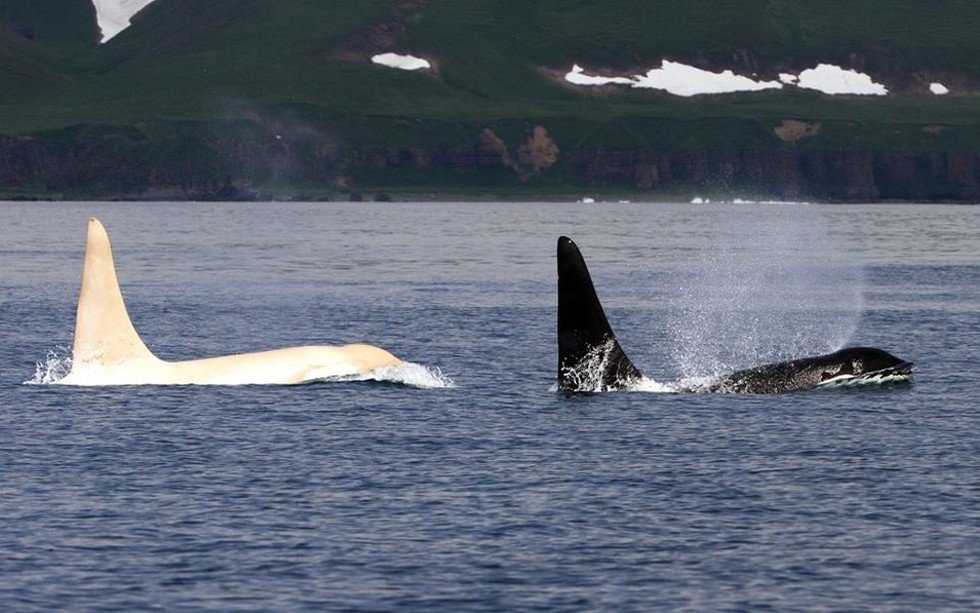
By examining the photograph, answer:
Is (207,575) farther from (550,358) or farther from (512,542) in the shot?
(550,358)

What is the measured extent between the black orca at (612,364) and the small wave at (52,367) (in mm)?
13023

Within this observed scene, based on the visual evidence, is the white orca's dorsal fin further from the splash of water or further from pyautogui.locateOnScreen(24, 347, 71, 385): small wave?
the splash of water

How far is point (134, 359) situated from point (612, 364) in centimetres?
1169

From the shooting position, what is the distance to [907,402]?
44.1m

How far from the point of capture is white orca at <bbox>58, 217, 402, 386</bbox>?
44.6 metres

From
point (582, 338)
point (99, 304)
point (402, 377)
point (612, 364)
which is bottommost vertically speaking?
point (402, 377)

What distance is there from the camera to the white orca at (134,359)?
44.6 metres

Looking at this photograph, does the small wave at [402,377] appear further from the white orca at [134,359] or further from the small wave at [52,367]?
the small wave at [52,367]

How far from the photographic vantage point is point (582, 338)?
142 ft

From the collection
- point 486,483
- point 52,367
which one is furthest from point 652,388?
point 52,367

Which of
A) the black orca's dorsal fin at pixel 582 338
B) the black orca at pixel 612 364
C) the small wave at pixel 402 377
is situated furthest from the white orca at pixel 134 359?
the black orca at pixel 612 364

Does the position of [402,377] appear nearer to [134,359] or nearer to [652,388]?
[652,388]

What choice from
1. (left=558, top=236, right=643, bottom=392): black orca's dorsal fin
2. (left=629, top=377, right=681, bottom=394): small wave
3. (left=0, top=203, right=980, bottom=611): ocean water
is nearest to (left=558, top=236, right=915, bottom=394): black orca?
(left=558, top=236, right=643, bottom=392): black orca's dorsal fin

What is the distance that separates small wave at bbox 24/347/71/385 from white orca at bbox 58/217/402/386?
583 mm
